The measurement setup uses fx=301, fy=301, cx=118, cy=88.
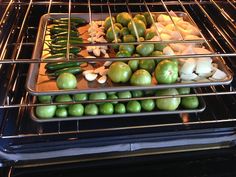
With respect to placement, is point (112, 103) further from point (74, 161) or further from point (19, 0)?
point (19, 0)

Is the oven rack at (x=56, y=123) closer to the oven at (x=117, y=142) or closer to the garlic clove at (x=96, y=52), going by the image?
the oven at (x=117, y=142)

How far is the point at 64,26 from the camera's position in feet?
3.70

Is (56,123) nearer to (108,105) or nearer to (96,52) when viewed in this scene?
(108,105)

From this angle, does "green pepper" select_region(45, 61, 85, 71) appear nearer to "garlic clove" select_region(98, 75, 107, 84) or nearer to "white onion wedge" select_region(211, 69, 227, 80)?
"garlic clove" select_region(98, 75, 107, 84)

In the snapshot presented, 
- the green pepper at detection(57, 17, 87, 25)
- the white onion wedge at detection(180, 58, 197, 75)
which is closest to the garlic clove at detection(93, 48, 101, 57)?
the green pepper at detection(57, 17, 87, 25)

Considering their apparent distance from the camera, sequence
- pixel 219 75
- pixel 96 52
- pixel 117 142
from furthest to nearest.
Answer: pixel 96 52 → pixel 219 75 → pixel 117 142

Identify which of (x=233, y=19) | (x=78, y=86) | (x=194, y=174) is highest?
(x=233, y=19)

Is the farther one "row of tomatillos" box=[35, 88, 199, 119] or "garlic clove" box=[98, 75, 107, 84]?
"garlic clove" box=[98, 75, 107, 84]

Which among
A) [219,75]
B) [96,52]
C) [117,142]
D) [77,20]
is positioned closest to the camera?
[117,142]

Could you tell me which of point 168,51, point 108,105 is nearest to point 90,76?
point 108,105

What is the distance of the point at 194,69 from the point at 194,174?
0.31 meters

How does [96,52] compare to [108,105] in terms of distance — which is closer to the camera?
[108,105]

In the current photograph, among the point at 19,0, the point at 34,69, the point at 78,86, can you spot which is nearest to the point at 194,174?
the point at 78,86

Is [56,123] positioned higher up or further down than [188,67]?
further down
